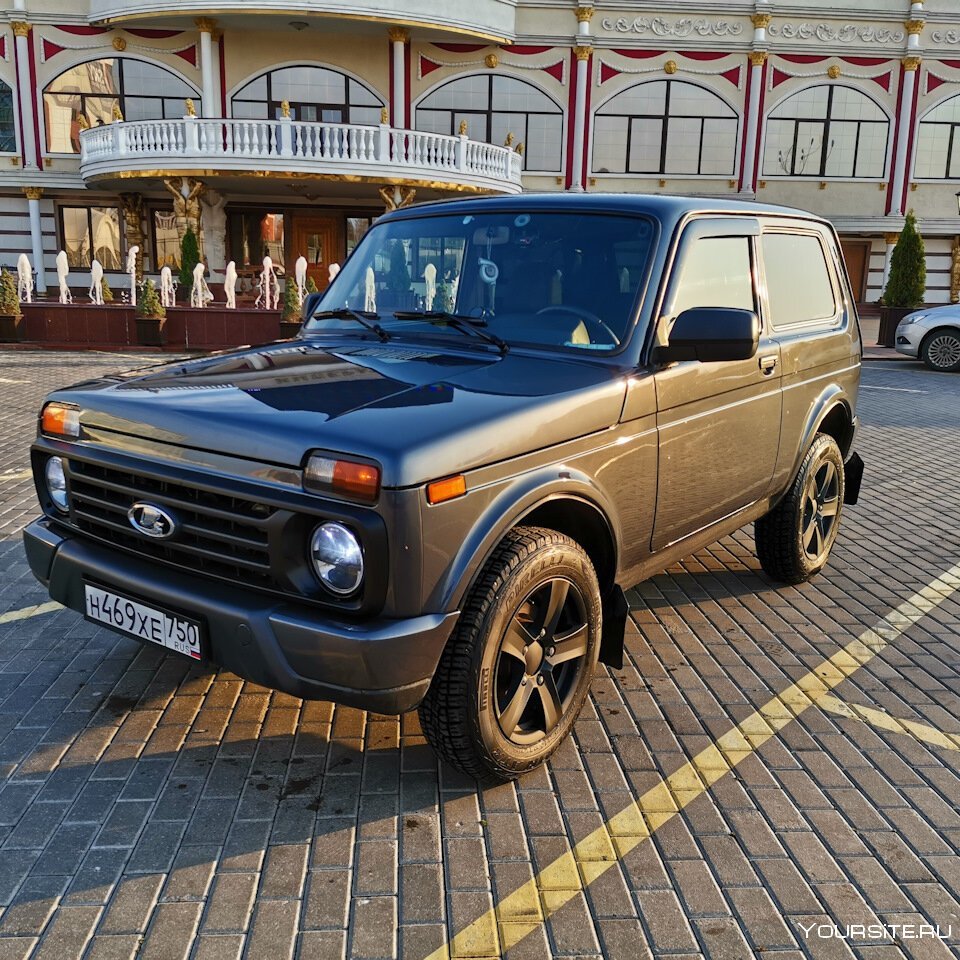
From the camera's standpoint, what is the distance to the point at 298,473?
2.72 m

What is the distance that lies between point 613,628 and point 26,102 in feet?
104

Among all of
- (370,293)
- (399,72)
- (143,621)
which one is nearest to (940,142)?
(399,72)

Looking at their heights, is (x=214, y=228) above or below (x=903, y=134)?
below

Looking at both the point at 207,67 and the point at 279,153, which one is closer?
the point at 279,153

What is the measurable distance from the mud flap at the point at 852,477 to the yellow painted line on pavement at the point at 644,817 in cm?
137

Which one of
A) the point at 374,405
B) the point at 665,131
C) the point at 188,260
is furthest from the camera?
the point at 665,131

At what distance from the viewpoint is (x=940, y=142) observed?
31.5 m

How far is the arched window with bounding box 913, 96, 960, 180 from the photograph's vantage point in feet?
102

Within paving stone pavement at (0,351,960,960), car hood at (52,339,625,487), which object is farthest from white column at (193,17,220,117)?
car hood at (52,339,625,487)

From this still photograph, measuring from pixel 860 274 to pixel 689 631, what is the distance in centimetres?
3132

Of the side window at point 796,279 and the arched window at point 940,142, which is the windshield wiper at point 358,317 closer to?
the side window at point 796,279

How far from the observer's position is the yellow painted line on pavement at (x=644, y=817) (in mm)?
2576

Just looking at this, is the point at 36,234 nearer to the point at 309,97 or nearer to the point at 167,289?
the point at 167,289

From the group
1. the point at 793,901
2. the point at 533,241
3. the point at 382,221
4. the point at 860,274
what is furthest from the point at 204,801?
the point at 860,274
